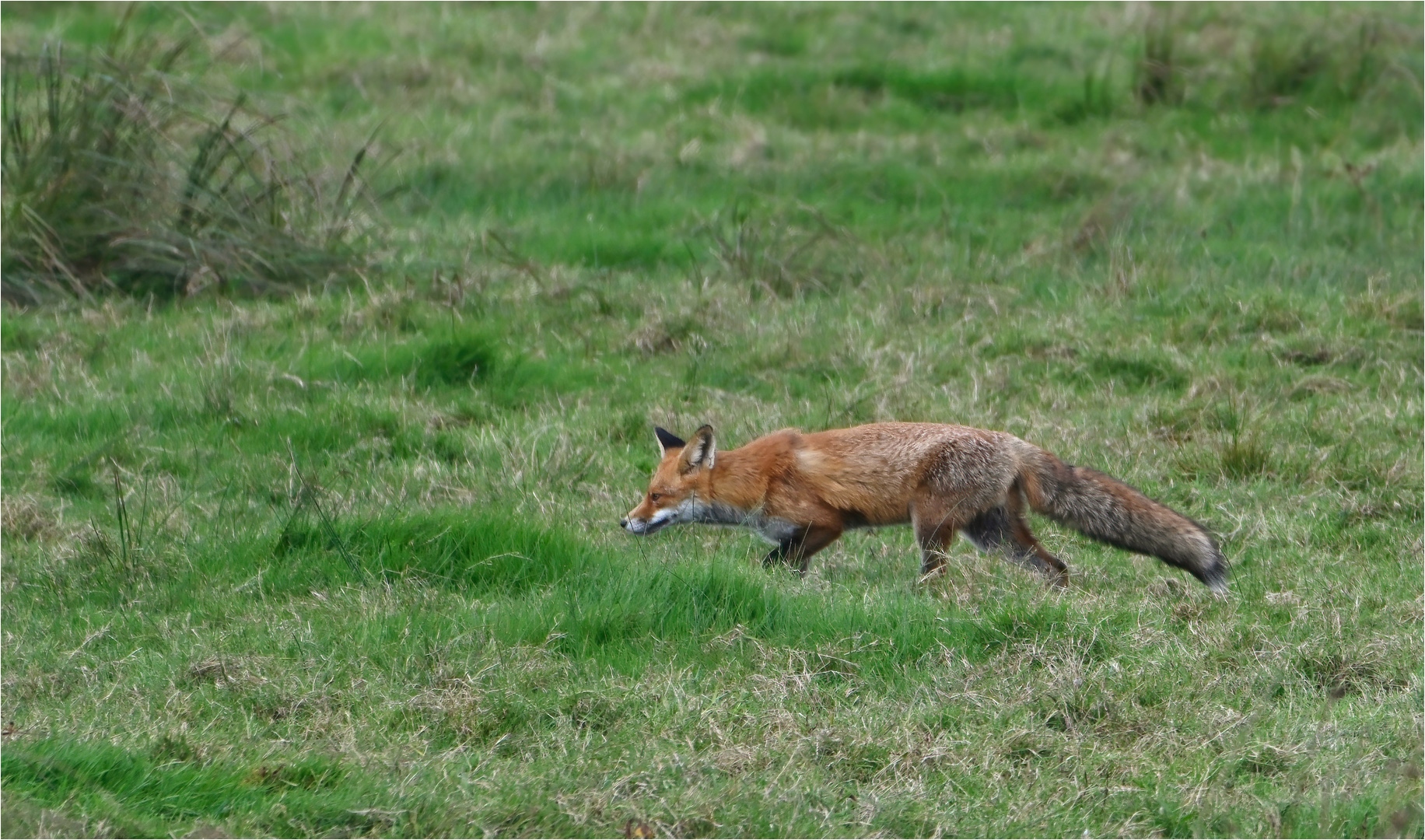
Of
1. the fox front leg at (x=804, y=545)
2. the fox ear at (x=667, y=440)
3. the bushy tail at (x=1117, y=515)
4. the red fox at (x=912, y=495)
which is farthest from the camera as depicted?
the fox ear at (x=667, y=440)

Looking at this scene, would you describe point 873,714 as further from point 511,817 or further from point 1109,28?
A: point 1109,28

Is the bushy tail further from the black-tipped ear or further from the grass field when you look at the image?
the black-tipped ear

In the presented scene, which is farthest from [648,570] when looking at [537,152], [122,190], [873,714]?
[537,152]

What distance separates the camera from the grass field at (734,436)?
190 inches

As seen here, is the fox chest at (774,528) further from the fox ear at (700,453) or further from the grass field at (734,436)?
the fox ear at (700,453)

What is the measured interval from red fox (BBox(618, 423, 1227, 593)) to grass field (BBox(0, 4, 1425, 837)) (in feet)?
0.68

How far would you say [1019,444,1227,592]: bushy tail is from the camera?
21.6 ft

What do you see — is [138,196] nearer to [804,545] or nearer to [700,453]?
[700,453]

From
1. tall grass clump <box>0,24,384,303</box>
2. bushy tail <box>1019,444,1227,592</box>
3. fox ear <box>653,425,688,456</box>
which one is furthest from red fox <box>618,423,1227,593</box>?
Answer: tall grass clump <box>0,24,384,303</box>

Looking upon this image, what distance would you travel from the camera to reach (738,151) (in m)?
14.7

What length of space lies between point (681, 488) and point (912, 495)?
43.4 inches

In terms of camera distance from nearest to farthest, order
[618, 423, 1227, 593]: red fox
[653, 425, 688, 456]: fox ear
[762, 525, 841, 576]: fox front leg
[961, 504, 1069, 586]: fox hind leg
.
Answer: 1. [618, 423, 1227, 593]: red fox
2. [961, 504, 1069, 586]: fox hind leg
3. [762, 525, 841, 576]: fox front leg
4. [653, 425, 688, 456]: fox ear

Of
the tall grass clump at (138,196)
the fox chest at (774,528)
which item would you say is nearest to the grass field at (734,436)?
the fox chest at (774,528)

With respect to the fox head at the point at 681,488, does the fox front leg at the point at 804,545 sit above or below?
below
